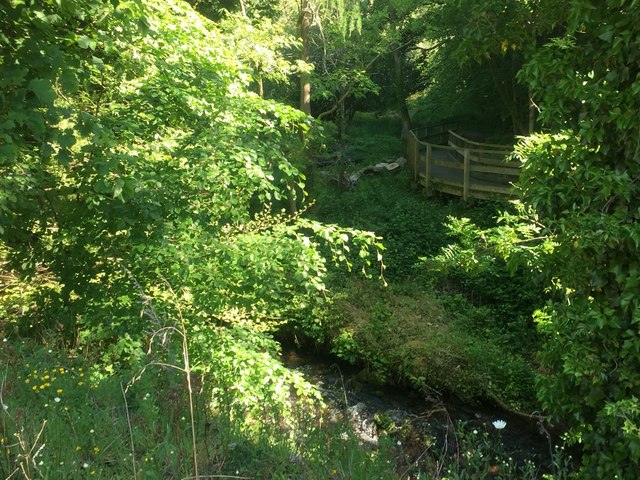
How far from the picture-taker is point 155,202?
459 cm

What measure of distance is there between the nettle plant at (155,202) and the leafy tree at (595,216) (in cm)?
173

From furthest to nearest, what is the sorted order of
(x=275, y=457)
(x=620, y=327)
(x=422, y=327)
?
(x=422, y=327), (x=620, y=327), (x=275, y=457)

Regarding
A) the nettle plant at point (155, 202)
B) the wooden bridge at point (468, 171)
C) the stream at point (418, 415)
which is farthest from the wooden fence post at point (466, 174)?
the nettle plant at point (155, 202)

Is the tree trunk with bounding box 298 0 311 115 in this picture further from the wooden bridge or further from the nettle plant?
the nettle plant

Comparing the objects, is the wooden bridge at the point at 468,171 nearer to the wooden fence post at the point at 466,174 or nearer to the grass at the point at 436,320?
the wooden fence post at the point at 466,174

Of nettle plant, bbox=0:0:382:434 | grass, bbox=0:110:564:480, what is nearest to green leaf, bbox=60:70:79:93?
nettle plant, bbox=0:0:382:434

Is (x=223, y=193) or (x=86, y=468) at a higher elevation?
(x=223, y=193)

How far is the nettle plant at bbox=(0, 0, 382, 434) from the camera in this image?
186 inches

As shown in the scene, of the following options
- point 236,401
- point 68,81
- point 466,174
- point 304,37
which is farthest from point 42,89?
point 466,174

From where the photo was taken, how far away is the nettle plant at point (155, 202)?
4723 mm

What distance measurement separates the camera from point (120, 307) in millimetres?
5113

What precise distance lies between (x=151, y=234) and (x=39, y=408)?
2012 millimetres

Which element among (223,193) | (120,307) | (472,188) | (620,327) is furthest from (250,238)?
(472,188)

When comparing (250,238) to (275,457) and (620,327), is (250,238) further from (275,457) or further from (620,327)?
(620,327)
